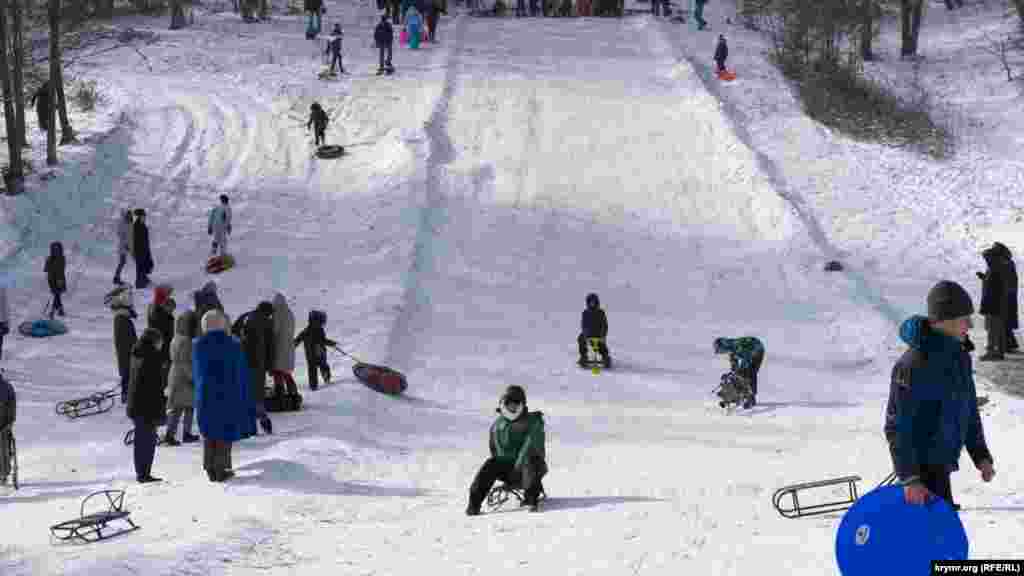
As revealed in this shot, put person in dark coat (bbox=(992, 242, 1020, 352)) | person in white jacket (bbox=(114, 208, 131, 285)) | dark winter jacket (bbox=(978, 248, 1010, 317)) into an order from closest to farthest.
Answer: dark winter jacket (bbox=(978, 248, 1010, 317)), person in dark coat (bbox=(992, 242, 1020, 352)), person in white jacket (bbox=(114, 208, 131, 285))

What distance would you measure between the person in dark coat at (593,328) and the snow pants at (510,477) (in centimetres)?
802

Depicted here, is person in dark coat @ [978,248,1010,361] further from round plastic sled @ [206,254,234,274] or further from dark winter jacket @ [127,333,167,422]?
round plastic sled @ [206,254,234,274]

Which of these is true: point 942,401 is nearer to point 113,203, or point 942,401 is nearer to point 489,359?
point 489,359

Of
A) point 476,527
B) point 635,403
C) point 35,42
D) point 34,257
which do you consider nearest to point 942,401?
point 476,527

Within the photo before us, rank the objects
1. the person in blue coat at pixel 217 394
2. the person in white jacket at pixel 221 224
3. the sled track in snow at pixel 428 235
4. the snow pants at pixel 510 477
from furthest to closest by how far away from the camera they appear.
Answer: the person in white jacket at pixel 221 224, the sled track in snow at pixel 428 235, the person in blue coat at pixel 217 394, the snow pants at pixel 510 477

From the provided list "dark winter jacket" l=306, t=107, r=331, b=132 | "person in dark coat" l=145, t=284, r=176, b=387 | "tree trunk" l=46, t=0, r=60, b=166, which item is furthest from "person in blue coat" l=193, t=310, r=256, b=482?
"dark winter jacket" l=306, t=107, r=331, b=132

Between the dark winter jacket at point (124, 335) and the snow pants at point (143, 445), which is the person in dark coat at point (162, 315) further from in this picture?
the snow pants at point (143, 445)

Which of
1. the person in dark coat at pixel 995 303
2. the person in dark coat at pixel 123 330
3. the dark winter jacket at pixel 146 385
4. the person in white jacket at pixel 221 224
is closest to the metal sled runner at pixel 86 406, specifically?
the person in dark coat at pixel 123 330

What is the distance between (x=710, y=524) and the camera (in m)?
8.58

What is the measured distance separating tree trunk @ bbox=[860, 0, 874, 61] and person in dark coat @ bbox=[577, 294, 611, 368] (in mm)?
24319

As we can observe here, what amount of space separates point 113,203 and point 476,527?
2032 centimetres

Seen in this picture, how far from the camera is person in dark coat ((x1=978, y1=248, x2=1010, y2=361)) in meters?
17.0

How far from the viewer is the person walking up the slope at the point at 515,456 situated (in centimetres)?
998

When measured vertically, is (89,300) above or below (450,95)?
below
